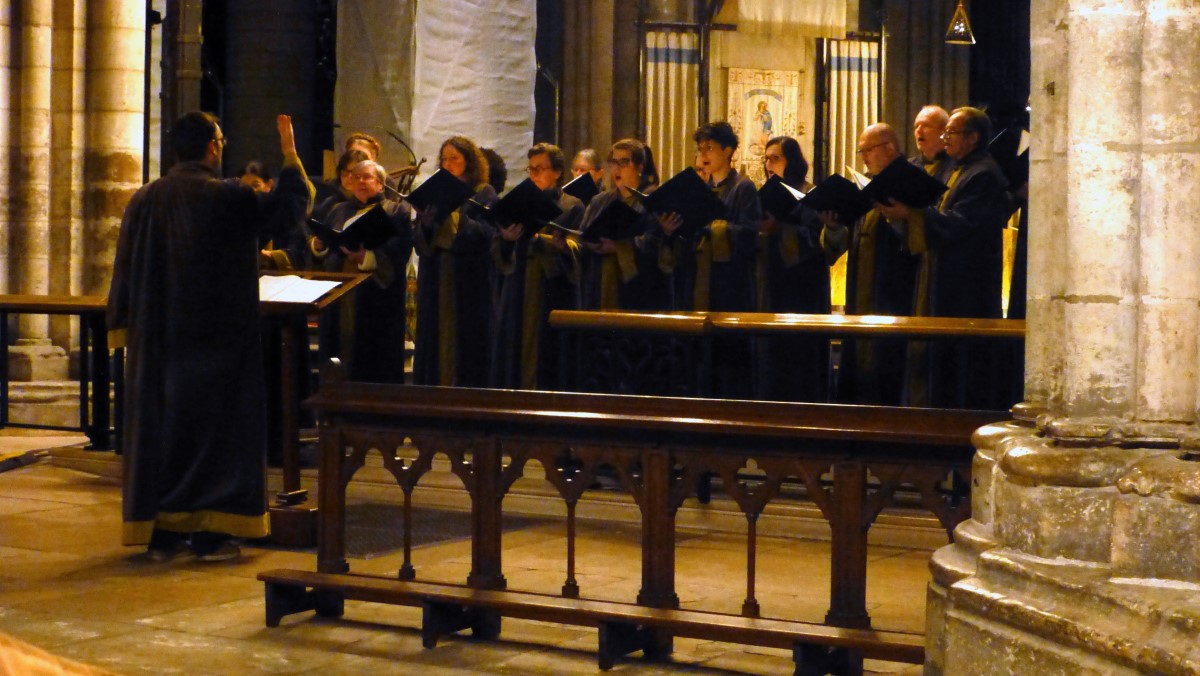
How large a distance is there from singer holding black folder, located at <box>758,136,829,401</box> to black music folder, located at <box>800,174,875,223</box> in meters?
0.38

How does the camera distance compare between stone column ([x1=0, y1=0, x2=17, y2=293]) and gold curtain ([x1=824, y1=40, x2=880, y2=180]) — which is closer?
stone column ([x1=0, y1=0, x2=17, y2=293])

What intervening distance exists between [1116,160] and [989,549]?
90 cm

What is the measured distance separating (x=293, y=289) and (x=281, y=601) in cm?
209

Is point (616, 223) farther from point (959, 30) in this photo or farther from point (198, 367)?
point (959, 30)

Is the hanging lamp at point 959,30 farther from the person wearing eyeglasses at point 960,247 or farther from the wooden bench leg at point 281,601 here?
the wooden bench leg at point 281,601

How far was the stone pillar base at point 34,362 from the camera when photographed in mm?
10438

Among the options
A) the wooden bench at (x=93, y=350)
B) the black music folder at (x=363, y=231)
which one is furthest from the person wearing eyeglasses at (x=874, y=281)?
the wooden bench at (x=93, y=350)

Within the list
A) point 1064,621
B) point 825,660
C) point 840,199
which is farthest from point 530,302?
point 1064,621

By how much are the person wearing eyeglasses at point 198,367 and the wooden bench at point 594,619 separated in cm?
97

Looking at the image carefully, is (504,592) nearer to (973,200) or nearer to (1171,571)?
(1171,571)

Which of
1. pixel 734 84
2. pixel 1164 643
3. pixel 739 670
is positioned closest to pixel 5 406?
pixel 739 670

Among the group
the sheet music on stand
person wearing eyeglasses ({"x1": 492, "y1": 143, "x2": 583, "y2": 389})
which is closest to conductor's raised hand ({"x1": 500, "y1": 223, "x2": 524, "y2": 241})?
person wearing eyeglasses ({"x1": 492, "y1": 143, "x2": 583, "y2": 389})

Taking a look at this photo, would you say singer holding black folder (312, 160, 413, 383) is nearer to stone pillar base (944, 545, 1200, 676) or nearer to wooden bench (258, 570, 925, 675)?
wooden bench (258, 570, 925, 675)

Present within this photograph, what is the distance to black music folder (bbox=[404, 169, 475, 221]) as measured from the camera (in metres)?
8.07
